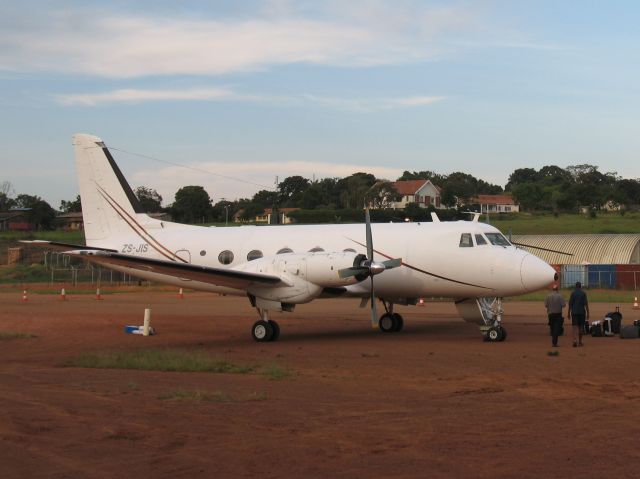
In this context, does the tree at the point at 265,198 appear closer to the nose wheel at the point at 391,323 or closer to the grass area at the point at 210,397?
the nose wheel at the point at 391,323

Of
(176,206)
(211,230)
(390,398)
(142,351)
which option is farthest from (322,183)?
(390,398)

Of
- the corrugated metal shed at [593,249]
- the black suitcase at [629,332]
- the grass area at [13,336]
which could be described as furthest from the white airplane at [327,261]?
the corrugated metal shed at [593,249]

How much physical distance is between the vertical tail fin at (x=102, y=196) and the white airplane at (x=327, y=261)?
37mm

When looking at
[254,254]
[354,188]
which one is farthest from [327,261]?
[354,188]

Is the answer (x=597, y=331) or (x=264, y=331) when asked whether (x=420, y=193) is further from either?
(x=264, y=331)

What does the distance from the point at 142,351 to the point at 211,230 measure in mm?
7009

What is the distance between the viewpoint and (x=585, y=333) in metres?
23.0

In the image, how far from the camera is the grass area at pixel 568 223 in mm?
75188

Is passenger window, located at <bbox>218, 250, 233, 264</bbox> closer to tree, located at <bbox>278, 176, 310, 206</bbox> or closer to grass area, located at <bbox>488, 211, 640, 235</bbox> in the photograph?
grass area, located at <bbox>488, 211, 640, 235</bbox>

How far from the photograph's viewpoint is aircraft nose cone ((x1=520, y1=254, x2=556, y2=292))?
20391mm

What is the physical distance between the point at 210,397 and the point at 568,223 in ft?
246

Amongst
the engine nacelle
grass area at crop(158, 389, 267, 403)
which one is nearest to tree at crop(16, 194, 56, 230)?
the engine nacelle

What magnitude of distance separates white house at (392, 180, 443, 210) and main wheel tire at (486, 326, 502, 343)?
77.3 m

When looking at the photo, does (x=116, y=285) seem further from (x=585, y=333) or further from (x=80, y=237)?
(x=585, y=333)
